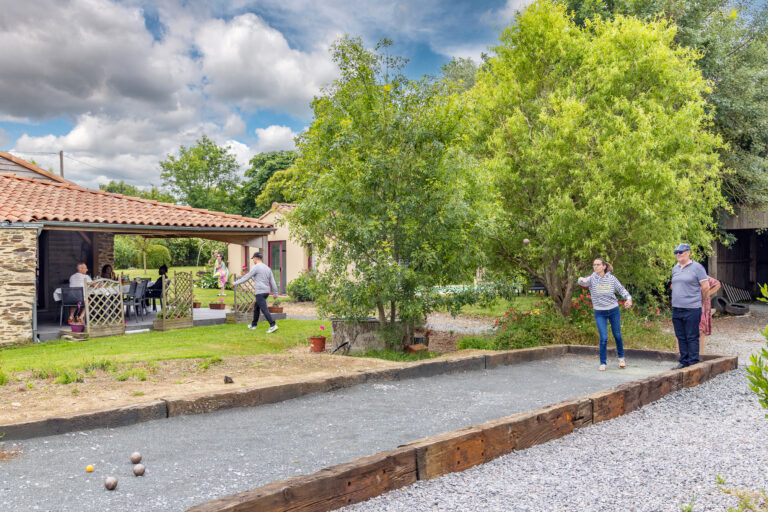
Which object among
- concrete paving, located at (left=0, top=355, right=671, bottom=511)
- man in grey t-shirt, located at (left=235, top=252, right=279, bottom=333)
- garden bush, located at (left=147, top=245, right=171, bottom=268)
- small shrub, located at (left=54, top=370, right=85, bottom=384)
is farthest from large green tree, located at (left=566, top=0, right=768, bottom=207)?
garden bush, located at (left=147, top=245, right=171, bottom=268)

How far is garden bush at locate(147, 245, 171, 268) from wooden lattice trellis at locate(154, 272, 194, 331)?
79.9 feet

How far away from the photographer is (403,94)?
30.5ft

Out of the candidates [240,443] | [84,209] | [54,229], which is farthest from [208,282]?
[240,443]

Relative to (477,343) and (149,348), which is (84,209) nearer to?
(149,348)

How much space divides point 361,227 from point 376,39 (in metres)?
3.30

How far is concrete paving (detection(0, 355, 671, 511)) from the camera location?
3.60 m

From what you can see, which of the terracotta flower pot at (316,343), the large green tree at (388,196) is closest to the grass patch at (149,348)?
the terracotta flower pot at (316,343)

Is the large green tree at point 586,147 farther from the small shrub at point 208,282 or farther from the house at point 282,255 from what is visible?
the small shrub at point 208,282

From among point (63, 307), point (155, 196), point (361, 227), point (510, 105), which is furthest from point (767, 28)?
point (155, 196)

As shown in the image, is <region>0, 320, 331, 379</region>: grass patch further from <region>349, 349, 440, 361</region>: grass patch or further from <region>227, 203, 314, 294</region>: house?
<region>227, 203, 314, 294</region>: house

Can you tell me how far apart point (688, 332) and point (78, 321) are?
11930mm

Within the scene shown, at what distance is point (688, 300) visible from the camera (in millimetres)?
7773

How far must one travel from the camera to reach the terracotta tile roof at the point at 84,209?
460 inches

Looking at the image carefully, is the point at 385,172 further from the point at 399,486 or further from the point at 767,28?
the point at 767,28
